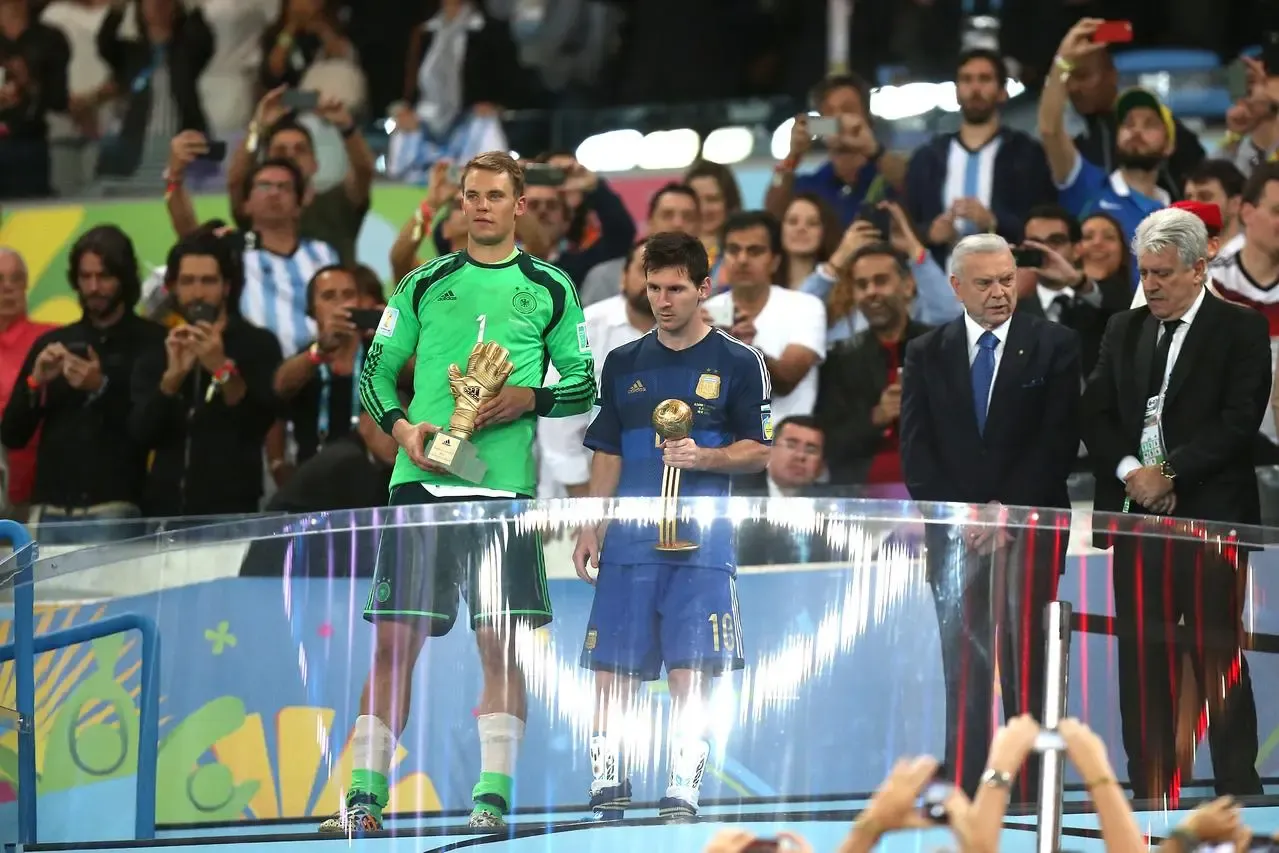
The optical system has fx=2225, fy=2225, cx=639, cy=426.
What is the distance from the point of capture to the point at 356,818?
5.34m

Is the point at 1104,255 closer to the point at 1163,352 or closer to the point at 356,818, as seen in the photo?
the point at 1163,352

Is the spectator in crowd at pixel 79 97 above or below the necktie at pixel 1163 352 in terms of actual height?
above

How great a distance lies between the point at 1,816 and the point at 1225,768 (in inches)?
116

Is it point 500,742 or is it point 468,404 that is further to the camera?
point 468,404

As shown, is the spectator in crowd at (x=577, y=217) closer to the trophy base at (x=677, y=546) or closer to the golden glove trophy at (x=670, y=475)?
the golden glove trophy at (x=670, y=475)

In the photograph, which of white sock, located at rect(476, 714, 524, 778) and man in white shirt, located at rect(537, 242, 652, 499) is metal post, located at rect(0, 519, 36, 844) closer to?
white sock, located at rect(476, 714, 524, 778)

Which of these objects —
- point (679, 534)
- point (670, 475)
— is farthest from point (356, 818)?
point (670, 475)

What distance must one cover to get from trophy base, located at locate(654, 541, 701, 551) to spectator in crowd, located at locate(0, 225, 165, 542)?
3592 millimetres

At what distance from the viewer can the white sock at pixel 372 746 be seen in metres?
5.38

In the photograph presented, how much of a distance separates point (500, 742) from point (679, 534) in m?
0.67

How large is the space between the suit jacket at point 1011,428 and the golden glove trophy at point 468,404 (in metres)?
1.52

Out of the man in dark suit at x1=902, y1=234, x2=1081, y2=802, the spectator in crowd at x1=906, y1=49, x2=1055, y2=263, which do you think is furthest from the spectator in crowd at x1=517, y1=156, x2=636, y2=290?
the man in dark suit at x1=902, y1=234, x2=1081, y2=802

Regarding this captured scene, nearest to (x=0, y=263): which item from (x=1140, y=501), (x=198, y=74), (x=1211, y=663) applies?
(x=198, y=74)

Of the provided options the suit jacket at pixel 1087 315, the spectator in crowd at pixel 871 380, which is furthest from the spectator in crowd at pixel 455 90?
the suit jacket at pixel 1087 315
